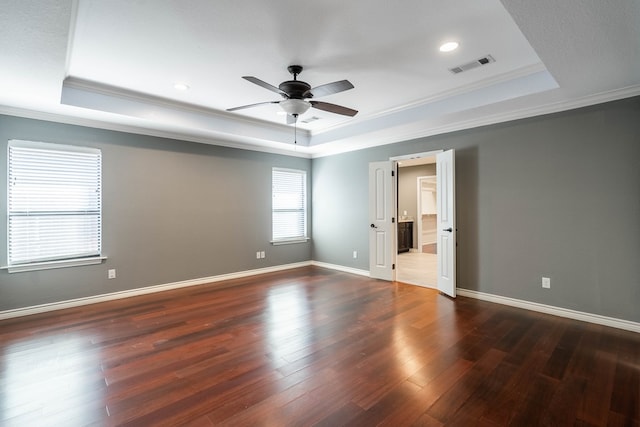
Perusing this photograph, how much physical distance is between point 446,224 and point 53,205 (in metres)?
5.35

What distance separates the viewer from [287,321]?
3.54 meters

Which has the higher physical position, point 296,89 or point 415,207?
point 296,89

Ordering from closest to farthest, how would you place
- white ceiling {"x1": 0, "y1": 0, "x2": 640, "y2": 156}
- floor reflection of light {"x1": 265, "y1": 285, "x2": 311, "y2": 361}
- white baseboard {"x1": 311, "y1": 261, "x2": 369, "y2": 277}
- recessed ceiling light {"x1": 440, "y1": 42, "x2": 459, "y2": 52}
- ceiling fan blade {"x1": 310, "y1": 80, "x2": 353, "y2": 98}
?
white ceiling {"x1": 0, "y1": 0, "x2": 640, "y2": 156} < ceiling fan blade {"x1": 310, "y1": 80, "x2": 353, "y2": 98} < recessed ceiling light {"x1": 440, "y1": 42, "x2": 459, "y2": 52} < floor reflection of light {"x1": 265, "y1": 285, "x2": 311, "y2": 361} < white baseboard {"x1": 311, "y1": 261, "x2": 369, "y2": 277}

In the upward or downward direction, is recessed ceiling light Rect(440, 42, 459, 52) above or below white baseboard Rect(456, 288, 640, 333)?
above

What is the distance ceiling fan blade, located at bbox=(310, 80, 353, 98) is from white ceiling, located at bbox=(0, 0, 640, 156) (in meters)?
0.37

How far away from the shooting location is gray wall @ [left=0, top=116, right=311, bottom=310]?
12.8 ft

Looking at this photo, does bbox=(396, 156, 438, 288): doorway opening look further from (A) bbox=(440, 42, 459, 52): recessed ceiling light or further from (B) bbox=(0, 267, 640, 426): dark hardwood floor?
(A) bbox=(440, 42, 459, 52): recessed ceiling light

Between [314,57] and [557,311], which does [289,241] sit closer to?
[314,57]

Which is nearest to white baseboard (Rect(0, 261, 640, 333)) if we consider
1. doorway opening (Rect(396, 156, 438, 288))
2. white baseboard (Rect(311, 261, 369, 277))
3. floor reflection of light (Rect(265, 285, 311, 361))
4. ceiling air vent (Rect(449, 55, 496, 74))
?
floor reflection of light (Rect(265, 285, 311, 361))

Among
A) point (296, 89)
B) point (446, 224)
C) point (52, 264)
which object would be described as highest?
point (296, 89)

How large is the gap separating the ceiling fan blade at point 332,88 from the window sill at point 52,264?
149 inches

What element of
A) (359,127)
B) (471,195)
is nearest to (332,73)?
(359,127)

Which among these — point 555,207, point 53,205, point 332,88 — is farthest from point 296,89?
point 53,205

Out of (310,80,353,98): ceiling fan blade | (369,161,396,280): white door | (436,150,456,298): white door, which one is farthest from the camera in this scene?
(369,161,396,280): white door
